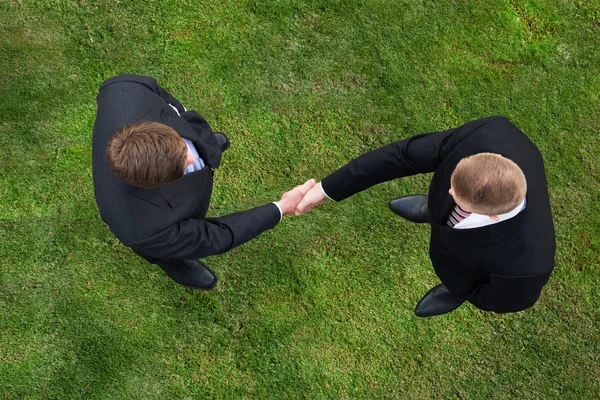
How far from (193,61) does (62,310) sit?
268cm

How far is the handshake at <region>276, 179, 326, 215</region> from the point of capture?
382 centimetres

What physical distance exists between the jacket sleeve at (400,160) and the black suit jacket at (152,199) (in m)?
0.82

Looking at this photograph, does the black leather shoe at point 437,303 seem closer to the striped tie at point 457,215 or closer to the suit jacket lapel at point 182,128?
the striped tie at point 457,215

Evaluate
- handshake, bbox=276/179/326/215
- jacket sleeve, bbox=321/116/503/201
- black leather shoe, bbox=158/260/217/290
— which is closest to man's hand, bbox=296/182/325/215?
handshake, bbox=276/179/326/215

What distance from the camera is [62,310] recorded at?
4.50 meters

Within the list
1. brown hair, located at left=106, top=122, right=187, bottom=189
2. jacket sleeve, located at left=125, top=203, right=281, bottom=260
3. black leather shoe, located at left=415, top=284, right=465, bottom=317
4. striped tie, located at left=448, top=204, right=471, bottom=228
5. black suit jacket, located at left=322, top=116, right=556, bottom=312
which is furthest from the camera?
black leather shoe, located at left=415, top=284, right=465, bottom=317

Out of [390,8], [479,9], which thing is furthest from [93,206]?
[479,9]

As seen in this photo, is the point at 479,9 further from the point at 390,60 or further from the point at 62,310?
the point at 62,310

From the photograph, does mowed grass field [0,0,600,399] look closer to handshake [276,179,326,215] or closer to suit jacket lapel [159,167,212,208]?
handshake [276,179,326,215]

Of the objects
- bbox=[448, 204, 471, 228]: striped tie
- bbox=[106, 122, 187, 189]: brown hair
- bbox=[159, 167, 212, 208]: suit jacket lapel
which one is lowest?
bbox=[448, 204, 471, 228]: striped tie

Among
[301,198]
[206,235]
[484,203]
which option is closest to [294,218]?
[301,198]

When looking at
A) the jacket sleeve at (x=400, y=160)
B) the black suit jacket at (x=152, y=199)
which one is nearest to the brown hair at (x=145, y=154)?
the black suit jacket at (x=152, y=199)

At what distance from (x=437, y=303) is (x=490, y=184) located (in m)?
2.16

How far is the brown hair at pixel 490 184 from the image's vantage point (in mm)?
2443
